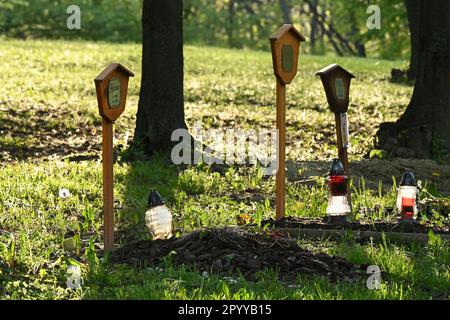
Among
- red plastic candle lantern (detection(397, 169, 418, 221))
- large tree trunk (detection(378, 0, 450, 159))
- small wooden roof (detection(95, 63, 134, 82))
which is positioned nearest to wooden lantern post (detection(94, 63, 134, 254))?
small wooden roof (detection(95, 63, 134, 82))

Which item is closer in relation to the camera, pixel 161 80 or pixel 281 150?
pixel 281 150

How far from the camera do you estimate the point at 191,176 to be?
420 inches

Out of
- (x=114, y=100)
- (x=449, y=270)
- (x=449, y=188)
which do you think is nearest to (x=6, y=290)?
(x=114, y=100)

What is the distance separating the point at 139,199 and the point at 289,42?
2.26 metres

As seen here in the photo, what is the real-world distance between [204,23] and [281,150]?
32505mm

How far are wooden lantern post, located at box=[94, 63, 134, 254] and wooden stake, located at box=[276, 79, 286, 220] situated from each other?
56.2 inches

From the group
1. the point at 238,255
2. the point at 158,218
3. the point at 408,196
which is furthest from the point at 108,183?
the point at 408,196

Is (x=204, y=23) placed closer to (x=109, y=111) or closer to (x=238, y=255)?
(x=109, y=111)

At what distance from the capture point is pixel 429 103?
1257 cm

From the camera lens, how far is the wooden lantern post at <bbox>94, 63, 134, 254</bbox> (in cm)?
764

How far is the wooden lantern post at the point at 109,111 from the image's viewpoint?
7.64 metres

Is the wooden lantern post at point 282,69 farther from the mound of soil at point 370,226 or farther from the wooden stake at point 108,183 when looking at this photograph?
the wooden stake at point 108,183

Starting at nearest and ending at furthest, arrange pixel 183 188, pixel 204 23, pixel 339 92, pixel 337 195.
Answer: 1. pixel 337 195
2. pixel 339 92
3. pixel 183 188
4. pixel 204 23
